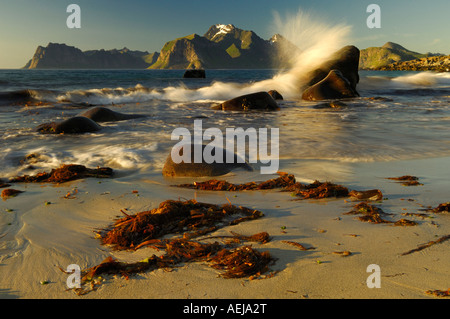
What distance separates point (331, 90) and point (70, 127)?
15331 millimetres

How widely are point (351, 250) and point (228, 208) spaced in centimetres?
124

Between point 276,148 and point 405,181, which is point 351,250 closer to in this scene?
point 405,181

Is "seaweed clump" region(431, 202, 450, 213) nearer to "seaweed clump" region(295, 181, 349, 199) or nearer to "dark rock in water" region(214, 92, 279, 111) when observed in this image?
"seaweed clump" region(295, 181, 349, 199)

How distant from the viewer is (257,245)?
2.56m

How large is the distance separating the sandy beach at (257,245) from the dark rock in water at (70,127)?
15.0 ft

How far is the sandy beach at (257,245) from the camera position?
2.01 metres

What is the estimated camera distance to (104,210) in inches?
134

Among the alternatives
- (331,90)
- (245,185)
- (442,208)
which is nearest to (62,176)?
(245,185)

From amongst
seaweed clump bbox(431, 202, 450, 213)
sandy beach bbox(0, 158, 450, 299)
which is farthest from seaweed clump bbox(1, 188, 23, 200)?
seaweed clump bbox(431, 202, 450, 213)

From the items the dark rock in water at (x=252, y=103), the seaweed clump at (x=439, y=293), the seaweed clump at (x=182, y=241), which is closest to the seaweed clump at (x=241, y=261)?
the seaweed clump at (x=182, y=241)

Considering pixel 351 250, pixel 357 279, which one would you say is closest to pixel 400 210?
pixel 351 250

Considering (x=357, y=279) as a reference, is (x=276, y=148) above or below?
above

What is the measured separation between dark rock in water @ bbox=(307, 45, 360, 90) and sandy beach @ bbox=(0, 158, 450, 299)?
19.7 meters

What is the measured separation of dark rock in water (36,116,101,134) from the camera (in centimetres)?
853
